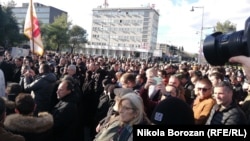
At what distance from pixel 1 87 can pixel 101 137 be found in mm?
3296

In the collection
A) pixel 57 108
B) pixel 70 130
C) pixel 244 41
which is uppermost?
pixel 244 41

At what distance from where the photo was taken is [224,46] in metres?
1.67

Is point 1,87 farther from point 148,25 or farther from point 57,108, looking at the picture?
point 148,25

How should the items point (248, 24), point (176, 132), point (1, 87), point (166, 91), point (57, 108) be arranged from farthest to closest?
point (1, 87) → point (57, 108) → point (166, 91) → point (176, 132) → point (248, 24)

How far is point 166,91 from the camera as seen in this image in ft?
15.8

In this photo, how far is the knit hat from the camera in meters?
1.84

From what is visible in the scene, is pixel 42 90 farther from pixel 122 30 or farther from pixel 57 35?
pixel 122 30

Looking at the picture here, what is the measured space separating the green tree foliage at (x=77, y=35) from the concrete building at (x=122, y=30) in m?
37.6

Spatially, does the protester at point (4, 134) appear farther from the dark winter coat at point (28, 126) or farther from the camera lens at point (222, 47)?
the camera lens at point (222, 47)

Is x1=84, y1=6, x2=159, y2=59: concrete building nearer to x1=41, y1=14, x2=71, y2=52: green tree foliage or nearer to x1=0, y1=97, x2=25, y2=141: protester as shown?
x1=41, y1=14, x2=71, y2=52: green tree foliage

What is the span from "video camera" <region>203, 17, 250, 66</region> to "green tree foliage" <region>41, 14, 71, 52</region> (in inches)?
2530

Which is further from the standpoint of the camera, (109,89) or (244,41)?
(109,89)

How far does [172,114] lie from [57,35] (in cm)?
6460

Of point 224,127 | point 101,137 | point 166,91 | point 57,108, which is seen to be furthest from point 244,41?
point 57,108
